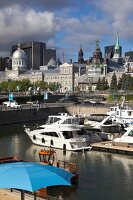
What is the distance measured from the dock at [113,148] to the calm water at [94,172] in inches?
36.1

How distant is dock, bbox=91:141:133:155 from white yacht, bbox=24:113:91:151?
41.8 inches

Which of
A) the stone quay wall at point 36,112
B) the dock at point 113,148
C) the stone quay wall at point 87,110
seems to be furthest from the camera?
the stone quay wall at point 87,110

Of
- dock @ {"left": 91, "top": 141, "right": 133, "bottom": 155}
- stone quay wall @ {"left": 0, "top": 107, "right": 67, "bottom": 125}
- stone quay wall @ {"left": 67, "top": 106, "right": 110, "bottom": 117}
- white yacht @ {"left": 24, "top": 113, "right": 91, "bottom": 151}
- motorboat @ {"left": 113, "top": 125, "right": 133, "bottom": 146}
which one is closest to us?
dock @ {"left": 91, "top": 141, "right": 133, "bottom": 155}

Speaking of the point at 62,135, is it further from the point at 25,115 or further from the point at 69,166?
the point at 25,115

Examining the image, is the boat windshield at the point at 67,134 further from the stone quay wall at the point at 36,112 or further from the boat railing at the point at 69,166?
the stone quay wall at the point at 36,112

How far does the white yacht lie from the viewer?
159 ft

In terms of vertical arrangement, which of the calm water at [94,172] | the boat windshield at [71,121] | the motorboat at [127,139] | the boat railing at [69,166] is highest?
the boat windshield at [71,121]

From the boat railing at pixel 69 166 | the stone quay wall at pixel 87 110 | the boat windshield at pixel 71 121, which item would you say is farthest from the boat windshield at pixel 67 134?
the stone quay wall at pixel 87 110

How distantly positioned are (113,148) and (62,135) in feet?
20.3

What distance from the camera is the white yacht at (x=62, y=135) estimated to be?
48375 millimetres

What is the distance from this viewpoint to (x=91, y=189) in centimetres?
3100

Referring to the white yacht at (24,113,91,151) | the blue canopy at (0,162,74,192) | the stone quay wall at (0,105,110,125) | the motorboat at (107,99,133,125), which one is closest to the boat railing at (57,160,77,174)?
the white yacht at (24,113,91,151)

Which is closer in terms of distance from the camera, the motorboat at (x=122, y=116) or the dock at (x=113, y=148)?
the dock at (x=113, y=148)

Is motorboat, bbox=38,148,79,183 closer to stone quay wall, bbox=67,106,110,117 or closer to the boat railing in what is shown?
the boat railing
